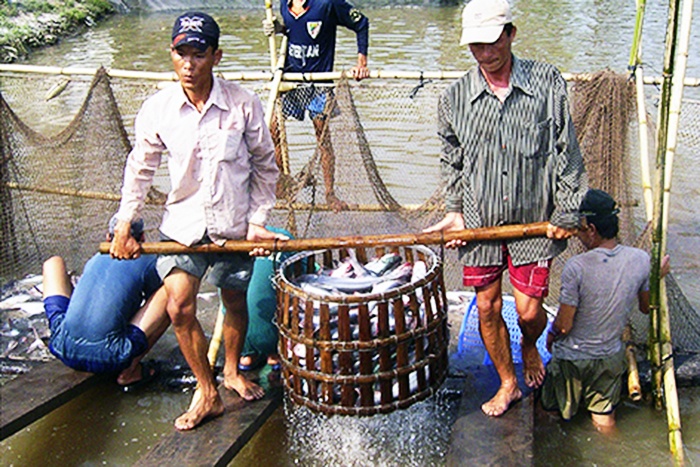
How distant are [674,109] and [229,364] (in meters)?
2.90

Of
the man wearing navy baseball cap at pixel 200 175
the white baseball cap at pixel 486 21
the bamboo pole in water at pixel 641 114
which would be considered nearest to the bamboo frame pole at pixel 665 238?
the bamboo pole in water at pixel 641 114

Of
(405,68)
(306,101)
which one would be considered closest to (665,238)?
(306,101)

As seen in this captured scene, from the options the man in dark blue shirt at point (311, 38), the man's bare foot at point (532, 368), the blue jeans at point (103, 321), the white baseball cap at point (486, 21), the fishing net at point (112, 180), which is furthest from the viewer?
the man in dark blue shirt at point (311, 38)

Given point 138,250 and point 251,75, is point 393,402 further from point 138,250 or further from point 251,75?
point 251,75

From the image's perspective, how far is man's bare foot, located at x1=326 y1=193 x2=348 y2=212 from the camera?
5668 mm

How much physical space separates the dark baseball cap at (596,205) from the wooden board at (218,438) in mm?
2048

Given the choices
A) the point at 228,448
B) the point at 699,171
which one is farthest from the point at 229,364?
the point at 699,171

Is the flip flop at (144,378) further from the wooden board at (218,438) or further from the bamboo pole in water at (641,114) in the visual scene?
the bamboo pole in water at (641,114)

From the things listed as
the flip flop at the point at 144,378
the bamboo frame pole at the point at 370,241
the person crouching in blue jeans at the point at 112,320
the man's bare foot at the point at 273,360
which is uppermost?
the bamboo frame pole at the point at 370,241

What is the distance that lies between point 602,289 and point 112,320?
2800mm

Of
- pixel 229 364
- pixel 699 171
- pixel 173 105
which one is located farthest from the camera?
pixel 699 171

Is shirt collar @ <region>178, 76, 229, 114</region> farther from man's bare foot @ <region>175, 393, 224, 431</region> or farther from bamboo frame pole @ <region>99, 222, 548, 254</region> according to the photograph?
man's bare foot @ <region>175, 393, 224, 431</region>

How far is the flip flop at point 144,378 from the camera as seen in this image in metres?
4.64

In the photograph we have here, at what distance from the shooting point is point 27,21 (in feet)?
70.6
